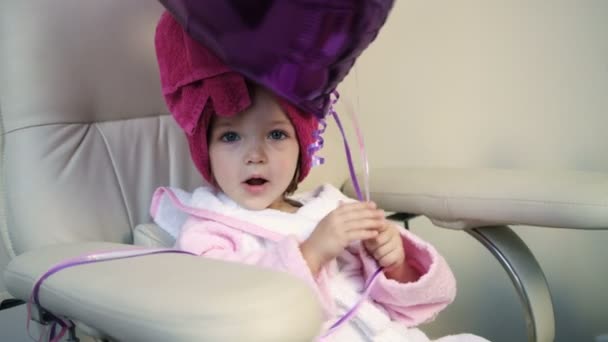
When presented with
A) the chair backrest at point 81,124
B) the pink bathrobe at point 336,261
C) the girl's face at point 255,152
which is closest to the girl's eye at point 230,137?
the girl's face at point 255,152

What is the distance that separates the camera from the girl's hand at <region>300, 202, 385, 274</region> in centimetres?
79

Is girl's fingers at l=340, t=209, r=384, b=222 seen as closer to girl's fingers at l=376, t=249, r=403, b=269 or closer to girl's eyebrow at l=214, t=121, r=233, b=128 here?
girl's fingers at l=376, t=249, r=403, b=269

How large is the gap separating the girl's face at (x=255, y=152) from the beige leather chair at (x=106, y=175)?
0.52ft

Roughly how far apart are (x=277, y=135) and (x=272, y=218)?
13cm

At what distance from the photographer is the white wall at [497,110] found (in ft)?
4.58

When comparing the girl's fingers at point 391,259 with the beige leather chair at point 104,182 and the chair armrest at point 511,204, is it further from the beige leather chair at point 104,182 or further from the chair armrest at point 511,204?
the beige leather chair at point 104,182

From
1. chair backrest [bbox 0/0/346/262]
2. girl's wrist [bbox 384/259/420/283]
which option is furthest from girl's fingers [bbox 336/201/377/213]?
chair backrest [bbox 0/0/346/262]

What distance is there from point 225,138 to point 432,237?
2.82 feet

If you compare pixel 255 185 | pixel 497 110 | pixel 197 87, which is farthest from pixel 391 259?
pixel 497 110

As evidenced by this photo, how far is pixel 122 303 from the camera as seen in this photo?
514 mm

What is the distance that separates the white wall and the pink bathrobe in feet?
1.77

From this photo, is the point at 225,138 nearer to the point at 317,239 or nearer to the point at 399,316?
the point at 317,239

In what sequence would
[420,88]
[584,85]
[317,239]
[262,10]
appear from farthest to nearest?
[420,88] → [584,85] → [317,239] → [262,10]

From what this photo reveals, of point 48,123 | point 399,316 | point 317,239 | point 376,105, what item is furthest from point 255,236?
point 376,105
